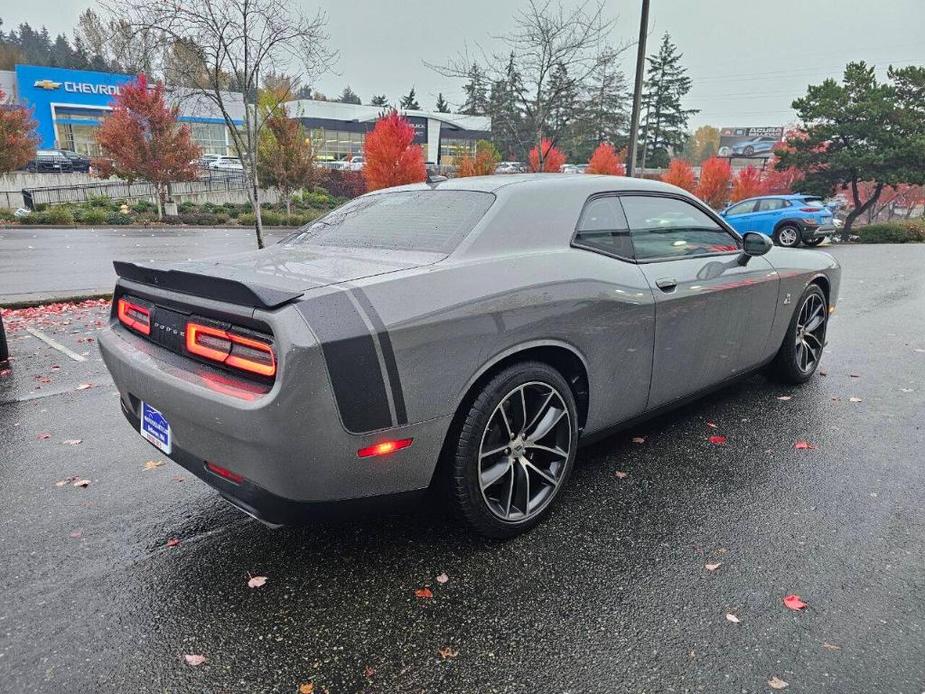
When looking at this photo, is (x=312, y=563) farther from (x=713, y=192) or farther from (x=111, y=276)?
(x=713, y=192)

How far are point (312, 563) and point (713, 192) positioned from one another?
4677 cm

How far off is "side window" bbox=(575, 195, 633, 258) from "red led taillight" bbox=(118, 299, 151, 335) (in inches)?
77.5

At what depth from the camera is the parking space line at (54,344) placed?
5551 millimetres

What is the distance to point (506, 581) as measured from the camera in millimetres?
2348

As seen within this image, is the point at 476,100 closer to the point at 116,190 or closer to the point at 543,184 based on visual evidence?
the point at 543,184

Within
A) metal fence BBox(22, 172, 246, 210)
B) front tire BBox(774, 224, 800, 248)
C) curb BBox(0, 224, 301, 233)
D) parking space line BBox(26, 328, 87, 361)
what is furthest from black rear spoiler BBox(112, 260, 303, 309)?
metal fence BBox(22, 172, 246, 210)

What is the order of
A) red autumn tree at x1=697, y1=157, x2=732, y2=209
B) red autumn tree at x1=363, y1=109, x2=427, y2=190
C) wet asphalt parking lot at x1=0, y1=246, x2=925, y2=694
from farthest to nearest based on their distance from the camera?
red autumn tree at x1=697, y1=157, x2=732, y2=209
red autumn tree at x1=363, y1=109, x2=427, y2=190
wet asphalt parking lot at x1=0, y1=246, x2=925, y2=694

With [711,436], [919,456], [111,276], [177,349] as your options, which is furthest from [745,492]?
[111,276]

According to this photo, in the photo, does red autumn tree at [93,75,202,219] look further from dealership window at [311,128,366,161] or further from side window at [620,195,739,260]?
dealership window at [311,128,366,161]

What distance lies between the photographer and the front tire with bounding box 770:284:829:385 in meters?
4.38

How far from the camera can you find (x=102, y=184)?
34156mm

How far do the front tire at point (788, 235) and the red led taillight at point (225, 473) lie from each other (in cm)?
1869

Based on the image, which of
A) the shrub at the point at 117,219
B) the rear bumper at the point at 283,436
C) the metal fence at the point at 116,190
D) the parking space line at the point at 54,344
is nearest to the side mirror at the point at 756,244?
the rear bumper at the point at 283,436

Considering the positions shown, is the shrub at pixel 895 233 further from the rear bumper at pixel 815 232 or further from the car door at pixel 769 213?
the car door at pixel 769 213
